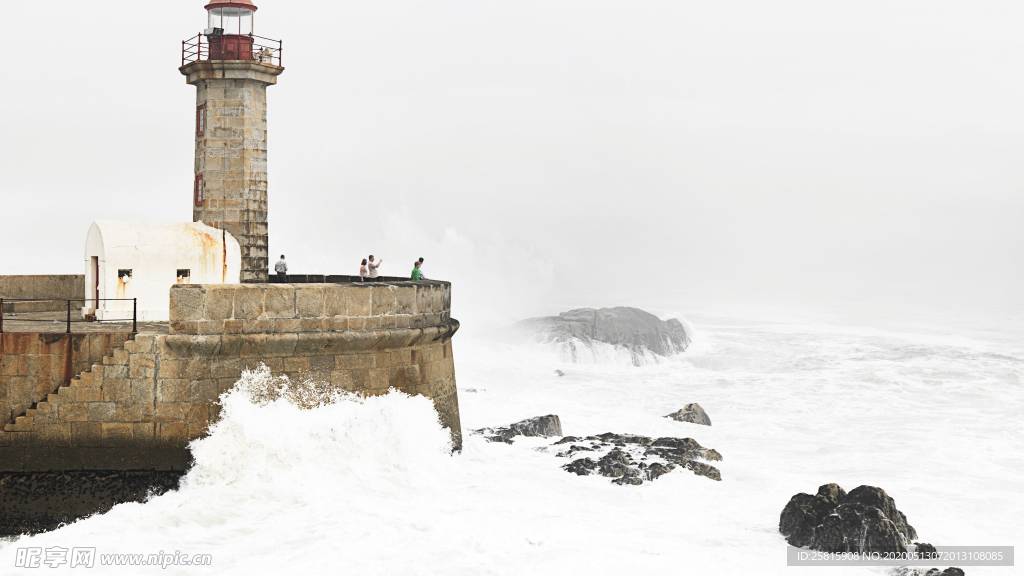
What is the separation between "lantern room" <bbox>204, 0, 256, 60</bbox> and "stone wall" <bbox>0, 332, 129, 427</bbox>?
5.51 metres

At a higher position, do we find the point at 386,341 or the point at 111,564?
the point at 386,341

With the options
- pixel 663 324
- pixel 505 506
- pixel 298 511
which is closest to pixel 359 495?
pixel 298 511

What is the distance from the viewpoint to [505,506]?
957 centimetres

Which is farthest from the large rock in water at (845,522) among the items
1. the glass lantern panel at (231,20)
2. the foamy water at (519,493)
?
the glass lantern panel at (231,20)

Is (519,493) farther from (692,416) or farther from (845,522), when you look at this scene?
(692,416)

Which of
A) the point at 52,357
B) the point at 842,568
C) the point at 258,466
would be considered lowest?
the point at 842,568

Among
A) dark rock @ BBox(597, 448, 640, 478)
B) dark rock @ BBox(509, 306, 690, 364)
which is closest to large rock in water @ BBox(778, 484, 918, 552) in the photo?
dark rock @ BBox(597, 448, 640, 478)

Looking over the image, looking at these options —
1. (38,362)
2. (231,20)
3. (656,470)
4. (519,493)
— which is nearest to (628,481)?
(656,470)

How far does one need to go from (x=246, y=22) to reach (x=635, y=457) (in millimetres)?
8638

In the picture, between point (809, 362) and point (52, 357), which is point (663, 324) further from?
point (52, 357)

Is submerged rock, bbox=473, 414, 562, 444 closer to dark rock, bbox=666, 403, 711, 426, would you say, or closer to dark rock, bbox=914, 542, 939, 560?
dark rock, bbox=666, 403, 711, 426

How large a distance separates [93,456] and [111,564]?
181 cm

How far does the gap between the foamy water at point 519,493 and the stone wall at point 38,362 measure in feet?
4.66

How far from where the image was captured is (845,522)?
28.9 ft
